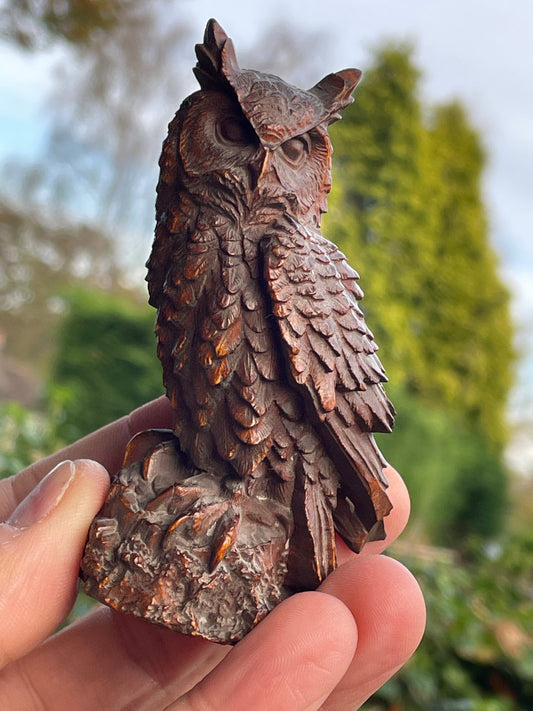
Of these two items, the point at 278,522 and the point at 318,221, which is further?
the point at 318,221

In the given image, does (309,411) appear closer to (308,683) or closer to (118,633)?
(308,683)

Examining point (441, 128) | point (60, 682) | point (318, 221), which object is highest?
point (441, 128)

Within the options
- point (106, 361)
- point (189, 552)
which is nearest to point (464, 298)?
point (106, 361)

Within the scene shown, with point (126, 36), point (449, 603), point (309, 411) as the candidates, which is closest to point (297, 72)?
point (126, 36)

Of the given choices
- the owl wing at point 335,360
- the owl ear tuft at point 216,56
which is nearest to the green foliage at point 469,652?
the owl wing at point 335,360

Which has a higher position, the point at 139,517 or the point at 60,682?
the point at 139,517

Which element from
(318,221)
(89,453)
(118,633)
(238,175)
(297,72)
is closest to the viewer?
(238,175)

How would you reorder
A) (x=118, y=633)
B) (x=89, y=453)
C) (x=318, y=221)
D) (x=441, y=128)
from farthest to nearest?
(x=441, y=128) < (x=89, y=453) < (x=118, y=633) < (x=318, y=221)

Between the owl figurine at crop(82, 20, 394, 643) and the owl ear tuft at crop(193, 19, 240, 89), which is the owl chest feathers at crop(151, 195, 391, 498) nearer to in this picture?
the owl figurine at crop(82, 20, 394, 643)
